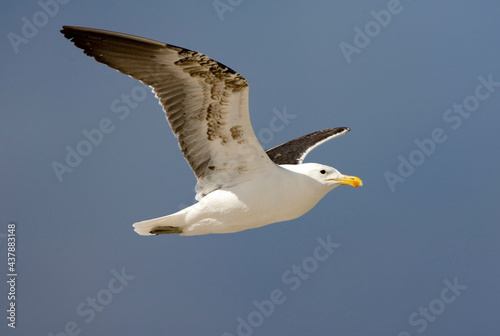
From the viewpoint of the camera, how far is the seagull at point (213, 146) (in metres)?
9.77

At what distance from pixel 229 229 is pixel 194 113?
5.74ft

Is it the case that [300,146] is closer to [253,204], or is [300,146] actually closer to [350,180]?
[350,180]

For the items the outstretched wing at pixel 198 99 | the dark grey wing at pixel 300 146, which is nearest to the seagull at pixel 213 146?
the outstretched wing at pixel 198 99

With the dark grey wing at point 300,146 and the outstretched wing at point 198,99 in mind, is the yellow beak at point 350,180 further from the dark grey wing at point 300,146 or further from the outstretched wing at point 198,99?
the dark grey wing at point 300,146

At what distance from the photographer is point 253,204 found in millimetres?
10555

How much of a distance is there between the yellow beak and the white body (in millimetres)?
145

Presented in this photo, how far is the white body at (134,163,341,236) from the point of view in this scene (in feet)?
34.7

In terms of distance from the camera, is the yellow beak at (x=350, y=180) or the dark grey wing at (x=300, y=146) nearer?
the yellow beak at (x=350, y=180)

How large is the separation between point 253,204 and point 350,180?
57.7 inches

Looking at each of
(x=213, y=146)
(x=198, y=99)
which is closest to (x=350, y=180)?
(x=213, y=146)

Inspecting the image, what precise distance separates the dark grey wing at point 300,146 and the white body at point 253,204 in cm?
175

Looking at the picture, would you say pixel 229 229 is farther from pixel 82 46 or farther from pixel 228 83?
pixel 82 46

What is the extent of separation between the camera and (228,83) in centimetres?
977

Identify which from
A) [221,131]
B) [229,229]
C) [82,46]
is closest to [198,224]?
[229,229]
